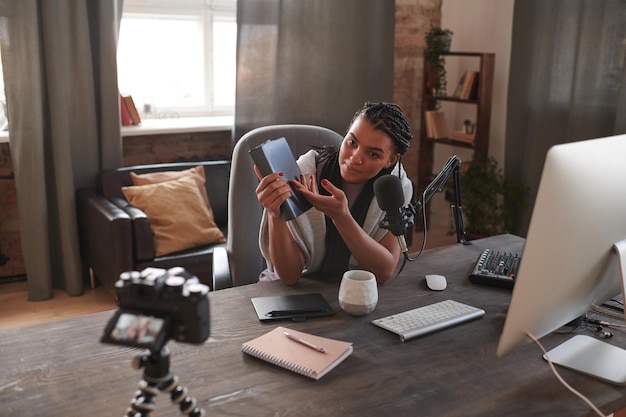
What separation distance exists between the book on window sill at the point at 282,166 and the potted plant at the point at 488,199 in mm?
2633

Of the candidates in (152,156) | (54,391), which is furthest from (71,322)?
(152,156)

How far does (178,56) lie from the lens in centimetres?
412

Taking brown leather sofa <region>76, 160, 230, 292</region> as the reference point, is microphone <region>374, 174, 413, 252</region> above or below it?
above

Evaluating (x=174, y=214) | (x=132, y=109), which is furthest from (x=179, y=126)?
(x=174, y=214)

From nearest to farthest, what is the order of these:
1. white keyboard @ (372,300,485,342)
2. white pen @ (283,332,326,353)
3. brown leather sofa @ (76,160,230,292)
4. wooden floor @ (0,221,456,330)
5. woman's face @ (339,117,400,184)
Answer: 1. white pen @ (283,332,326,353)
2. white keyboard @ (372,300,485,342)
3. woman's face @ (339,117,400,184)
4. brown leather sofa @ (76,160,230,292)
5. wooden floor @ (0,221,456,330)

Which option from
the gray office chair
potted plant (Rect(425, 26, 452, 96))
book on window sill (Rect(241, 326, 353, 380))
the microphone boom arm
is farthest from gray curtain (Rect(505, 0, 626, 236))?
book on window sill (Rect(241, 326, 353, 380))

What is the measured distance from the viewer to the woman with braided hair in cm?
171

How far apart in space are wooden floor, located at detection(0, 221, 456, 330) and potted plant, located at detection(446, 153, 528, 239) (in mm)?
2260

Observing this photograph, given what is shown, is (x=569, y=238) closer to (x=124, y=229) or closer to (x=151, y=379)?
(x=151, y=379)

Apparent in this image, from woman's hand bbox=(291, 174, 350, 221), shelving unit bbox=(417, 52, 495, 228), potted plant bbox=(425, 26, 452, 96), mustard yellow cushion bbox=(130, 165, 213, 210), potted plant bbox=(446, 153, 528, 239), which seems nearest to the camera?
woman's hand bbox=(291, 174, 350, 221)

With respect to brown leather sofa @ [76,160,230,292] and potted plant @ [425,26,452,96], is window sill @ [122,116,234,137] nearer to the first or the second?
brown leather sofa @ [76,160,230,292]

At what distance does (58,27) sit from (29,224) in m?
1.04

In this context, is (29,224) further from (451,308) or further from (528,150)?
(528,150)

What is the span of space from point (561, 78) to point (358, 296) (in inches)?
110
